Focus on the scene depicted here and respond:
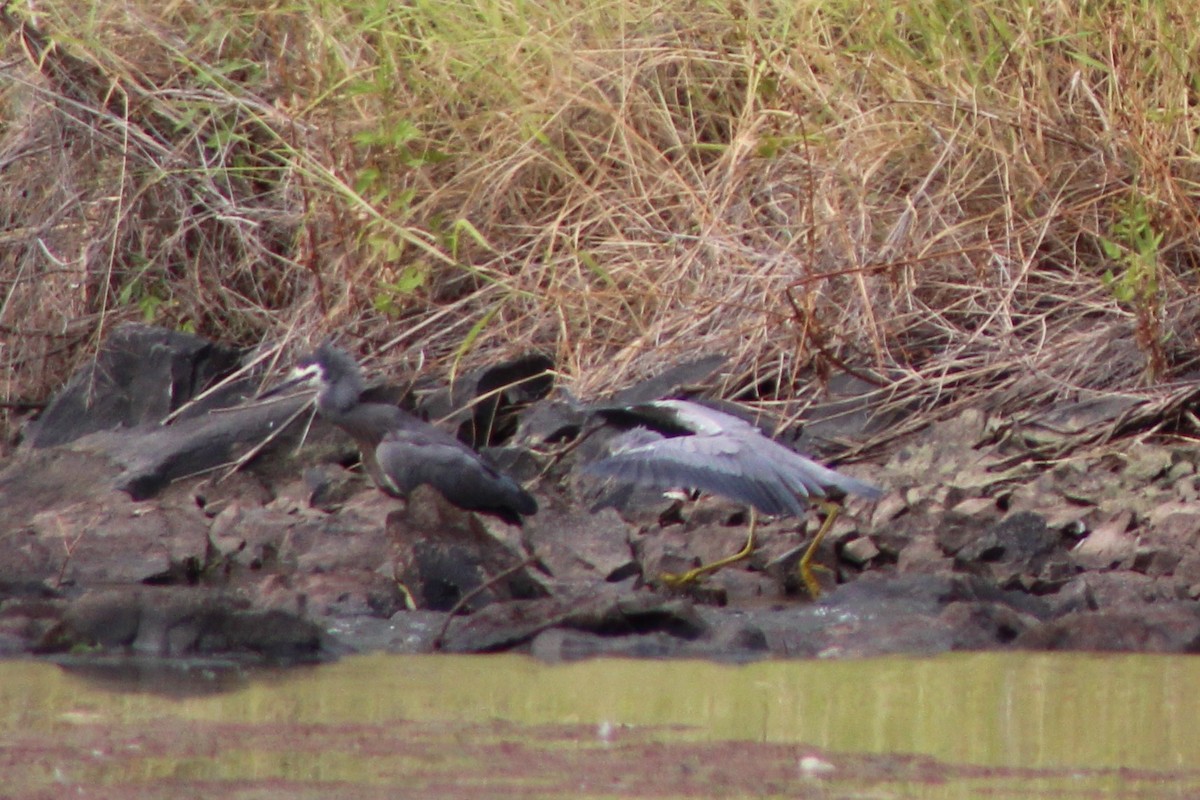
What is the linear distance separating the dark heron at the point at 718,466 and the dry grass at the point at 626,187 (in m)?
0.70

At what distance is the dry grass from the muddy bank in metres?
0.32

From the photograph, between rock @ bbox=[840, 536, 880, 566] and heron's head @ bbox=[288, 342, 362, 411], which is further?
heron's head @ bbox=[288, 342, 362, 411]

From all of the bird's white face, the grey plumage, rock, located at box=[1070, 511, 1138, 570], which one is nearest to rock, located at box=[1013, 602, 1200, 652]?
rock, located at box=[1070, 511, 1138, 570]

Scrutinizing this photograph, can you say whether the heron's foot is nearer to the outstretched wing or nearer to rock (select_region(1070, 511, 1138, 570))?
the outstretched wing

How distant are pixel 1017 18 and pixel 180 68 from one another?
2.93 meters

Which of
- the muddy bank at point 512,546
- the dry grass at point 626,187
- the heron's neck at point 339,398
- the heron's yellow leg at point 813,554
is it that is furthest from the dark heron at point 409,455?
the heron's yellow leg at point 813,554

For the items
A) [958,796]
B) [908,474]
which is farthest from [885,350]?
[958,796]

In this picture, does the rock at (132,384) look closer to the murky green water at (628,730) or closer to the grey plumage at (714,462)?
the grey plumage at (714,462)

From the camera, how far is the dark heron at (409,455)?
17.2 feet

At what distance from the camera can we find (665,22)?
6.62 m

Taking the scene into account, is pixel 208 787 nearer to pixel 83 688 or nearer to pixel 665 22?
pixel 83 688

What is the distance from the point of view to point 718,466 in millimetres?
4656

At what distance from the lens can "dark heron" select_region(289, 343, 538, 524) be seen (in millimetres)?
5234

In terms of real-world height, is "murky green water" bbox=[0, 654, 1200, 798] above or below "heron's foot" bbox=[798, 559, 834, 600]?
above
